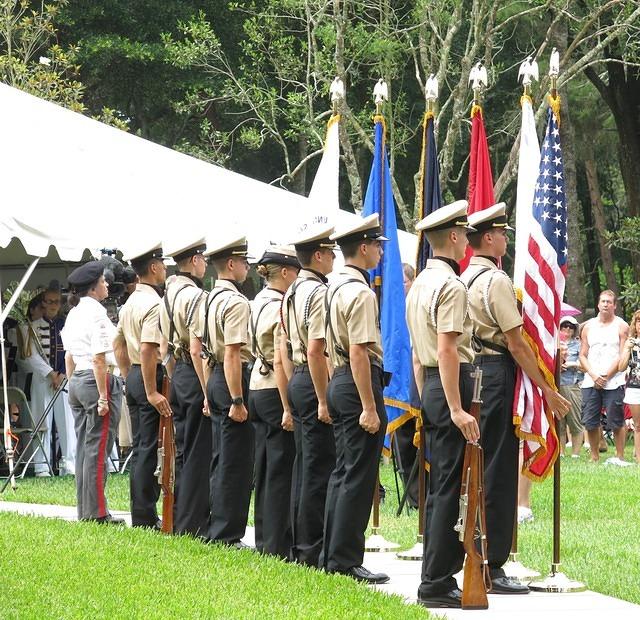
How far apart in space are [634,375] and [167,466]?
824cm

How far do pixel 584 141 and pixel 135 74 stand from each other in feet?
37.0

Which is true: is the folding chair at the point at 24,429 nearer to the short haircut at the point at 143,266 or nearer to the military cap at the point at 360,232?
the short haircut at the point at 143,266

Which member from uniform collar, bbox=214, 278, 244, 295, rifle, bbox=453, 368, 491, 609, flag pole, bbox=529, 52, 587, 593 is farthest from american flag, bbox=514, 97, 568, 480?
uniform collar, bbox=214, 278, 244, 295

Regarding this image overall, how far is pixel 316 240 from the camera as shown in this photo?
8547 millimetres

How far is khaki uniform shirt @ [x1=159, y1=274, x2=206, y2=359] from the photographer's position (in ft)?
32.7

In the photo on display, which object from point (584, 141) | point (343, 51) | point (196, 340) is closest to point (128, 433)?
point (196, 340)

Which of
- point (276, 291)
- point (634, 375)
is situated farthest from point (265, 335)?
point (634, 375)

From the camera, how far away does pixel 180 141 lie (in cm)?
3378

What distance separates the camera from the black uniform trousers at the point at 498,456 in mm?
7984

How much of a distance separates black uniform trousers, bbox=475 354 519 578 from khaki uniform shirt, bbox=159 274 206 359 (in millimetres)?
2673

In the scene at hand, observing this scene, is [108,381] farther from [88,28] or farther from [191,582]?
[88,28]

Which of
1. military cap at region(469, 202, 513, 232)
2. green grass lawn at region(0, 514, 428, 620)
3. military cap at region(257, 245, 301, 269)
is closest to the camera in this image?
green grass lawn at region(0, 514, 428, 620)

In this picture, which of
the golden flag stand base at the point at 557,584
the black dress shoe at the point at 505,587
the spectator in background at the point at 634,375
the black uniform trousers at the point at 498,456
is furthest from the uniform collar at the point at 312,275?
the spectator in background at the point at 634,375

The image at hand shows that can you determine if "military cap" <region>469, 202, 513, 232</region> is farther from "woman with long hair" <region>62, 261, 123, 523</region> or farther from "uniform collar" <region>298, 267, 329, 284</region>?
"woman with long hair" <region>62, 261, 123, 523</region>
